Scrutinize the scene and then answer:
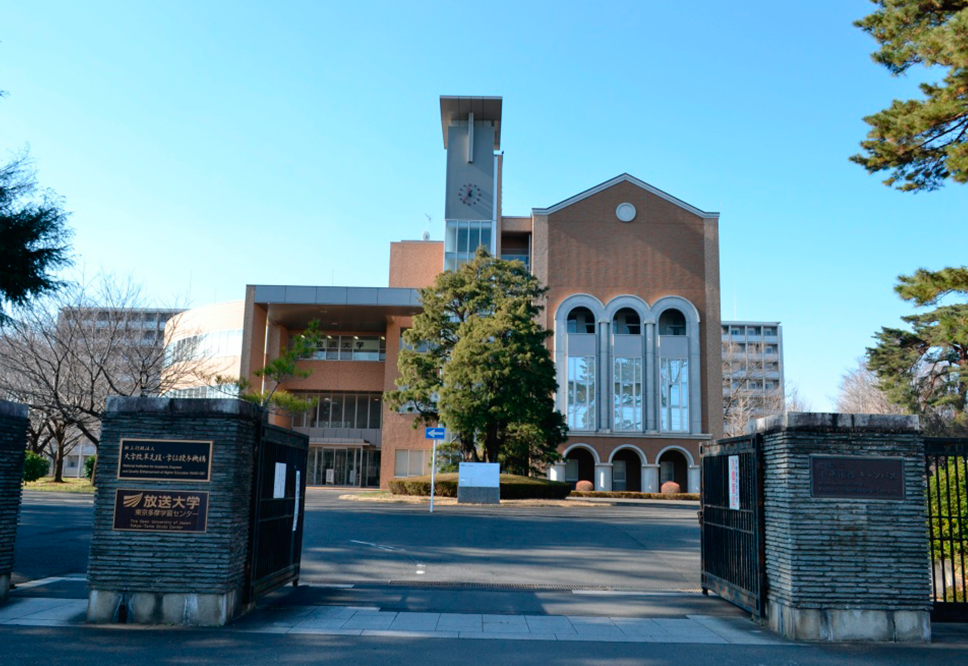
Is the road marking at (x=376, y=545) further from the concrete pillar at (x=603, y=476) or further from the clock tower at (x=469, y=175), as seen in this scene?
the clock tower at (x=469, y=175)

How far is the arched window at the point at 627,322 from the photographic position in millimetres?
47344

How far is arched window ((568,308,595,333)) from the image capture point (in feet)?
155

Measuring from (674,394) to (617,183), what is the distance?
13.5m

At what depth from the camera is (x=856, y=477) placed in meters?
8.63

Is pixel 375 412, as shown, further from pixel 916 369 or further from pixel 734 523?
pixel 734 523

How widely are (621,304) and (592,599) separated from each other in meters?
37.1

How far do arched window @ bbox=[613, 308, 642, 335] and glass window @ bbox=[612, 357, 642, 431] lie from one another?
6.03 ft

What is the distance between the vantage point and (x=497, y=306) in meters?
34.7

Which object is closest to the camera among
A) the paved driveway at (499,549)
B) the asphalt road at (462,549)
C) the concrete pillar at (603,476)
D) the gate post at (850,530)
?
the gate post at (850,530)

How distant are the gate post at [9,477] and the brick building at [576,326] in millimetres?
33949

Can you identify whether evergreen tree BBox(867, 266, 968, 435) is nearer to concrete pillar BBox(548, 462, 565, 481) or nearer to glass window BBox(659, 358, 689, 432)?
glass window BBox(659, 358, 689, 432)

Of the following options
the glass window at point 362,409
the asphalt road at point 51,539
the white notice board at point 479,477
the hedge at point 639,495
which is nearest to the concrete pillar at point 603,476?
the hedge at point 639,495

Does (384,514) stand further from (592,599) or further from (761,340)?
(761,340)

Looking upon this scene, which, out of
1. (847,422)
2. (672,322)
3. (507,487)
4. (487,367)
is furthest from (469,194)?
(847,422)
